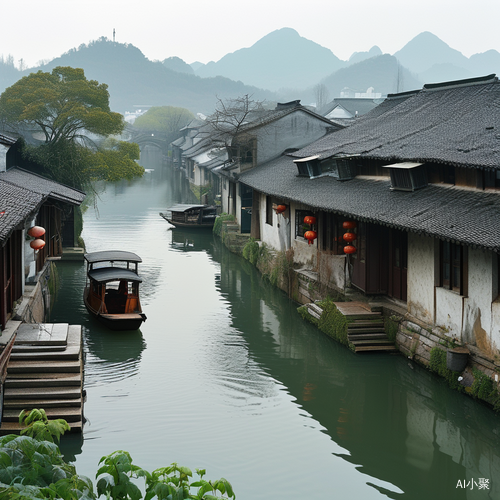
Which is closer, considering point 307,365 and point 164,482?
point 164,482

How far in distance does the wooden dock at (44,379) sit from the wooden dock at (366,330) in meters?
6.62

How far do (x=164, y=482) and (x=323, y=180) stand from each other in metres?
18.2

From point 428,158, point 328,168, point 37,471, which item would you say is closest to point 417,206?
point 428,158

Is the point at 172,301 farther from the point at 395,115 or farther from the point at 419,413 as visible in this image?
the point at 419,413

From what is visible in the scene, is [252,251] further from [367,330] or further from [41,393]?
[41,393]

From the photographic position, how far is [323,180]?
21.9 metres

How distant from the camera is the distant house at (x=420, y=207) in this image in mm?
12469

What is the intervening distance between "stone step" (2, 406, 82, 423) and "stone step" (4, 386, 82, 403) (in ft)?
0.74

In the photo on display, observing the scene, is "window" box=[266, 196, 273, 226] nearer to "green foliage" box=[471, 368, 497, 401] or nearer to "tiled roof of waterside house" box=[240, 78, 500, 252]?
"tiled roof of waterside house" box=[240, 78, 500, 252]

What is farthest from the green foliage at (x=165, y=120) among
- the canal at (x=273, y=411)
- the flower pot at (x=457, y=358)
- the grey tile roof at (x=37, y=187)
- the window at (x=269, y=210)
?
the flower pot at (x=457, y=358)

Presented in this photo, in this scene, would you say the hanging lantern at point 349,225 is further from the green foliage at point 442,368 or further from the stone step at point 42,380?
the stone step at point 42,380

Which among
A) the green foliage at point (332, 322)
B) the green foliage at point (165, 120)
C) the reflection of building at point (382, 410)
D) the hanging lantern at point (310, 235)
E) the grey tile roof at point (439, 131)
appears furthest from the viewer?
the green foliage at point (165, 120)

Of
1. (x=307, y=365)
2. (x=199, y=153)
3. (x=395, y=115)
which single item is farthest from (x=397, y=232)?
(x=199, y=153)

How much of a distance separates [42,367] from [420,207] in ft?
27.7
